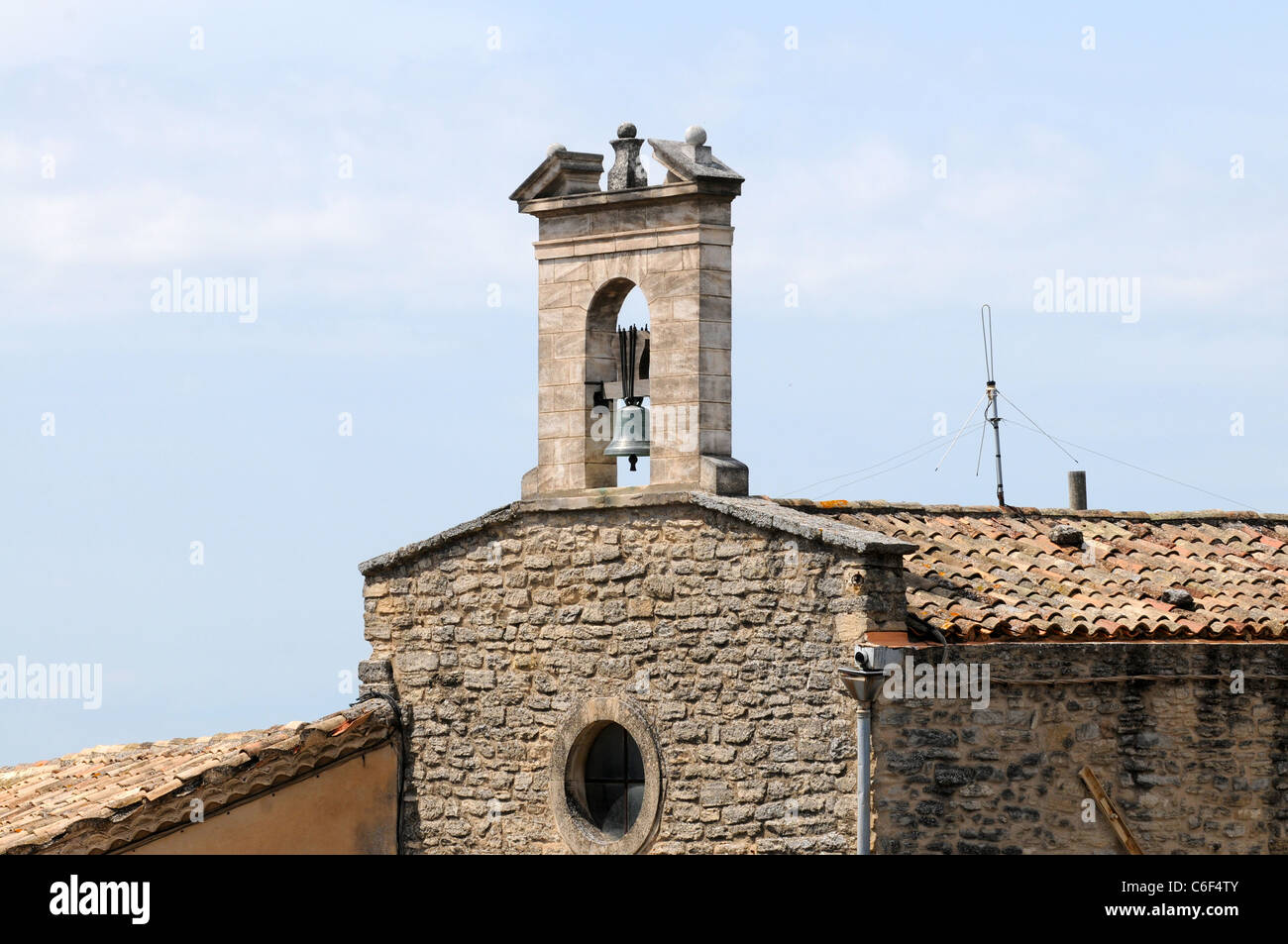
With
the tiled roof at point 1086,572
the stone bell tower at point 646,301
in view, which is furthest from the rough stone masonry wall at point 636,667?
the tiled roof at point 1086,572

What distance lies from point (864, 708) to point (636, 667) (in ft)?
7.69

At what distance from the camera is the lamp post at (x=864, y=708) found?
13836 mm

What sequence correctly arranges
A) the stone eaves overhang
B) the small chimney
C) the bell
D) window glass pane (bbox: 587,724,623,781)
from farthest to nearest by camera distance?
the small chimney < the bell < window glass pane (bbox: 587,724,623,781) < the stone eaves overhang

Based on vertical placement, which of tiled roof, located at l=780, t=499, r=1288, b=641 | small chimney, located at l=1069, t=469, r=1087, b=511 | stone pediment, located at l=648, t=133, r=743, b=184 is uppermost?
stone pediment, located at l=648, t=133, r=743, b=184

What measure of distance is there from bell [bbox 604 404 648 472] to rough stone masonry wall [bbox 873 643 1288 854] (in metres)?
3.10

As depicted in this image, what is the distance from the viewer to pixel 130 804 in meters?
15.5

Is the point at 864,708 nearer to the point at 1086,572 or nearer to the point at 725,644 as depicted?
the point at 725,644

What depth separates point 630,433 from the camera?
16.5 meters

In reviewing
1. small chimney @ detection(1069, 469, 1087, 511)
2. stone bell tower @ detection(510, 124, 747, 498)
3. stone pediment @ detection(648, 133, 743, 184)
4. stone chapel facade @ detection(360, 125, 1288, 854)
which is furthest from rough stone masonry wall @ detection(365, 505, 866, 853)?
small chimney @ detection(1069, 469, 1087, 511)

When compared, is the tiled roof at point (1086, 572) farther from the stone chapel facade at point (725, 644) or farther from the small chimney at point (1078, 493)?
the small chimney at point (1078, 493)

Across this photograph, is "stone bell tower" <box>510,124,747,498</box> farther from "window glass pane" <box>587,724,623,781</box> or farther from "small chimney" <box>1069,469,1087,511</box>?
"small chimney" <box>1069,469,1087,511</box>

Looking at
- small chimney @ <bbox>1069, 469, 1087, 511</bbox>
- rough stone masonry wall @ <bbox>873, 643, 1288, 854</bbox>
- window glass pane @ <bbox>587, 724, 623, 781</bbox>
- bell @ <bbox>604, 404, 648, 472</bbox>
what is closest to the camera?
rough stone masonry wall @ <bbox>873, 643, 1288, 854</bbox>

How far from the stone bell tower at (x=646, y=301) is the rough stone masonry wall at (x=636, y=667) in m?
0.47

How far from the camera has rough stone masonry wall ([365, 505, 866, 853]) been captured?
14.9 metres
